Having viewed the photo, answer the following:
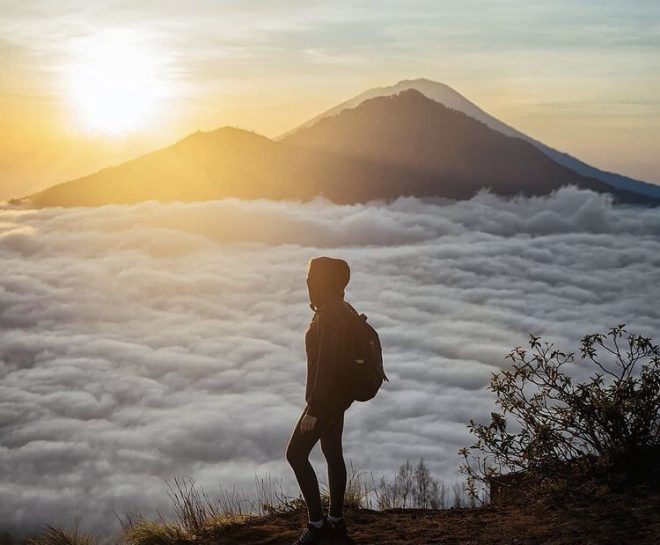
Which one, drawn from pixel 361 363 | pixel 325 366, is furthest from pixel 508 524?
pixel 325 366

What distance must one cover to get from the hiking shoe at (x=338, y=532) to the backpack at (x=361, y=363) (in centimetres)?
97

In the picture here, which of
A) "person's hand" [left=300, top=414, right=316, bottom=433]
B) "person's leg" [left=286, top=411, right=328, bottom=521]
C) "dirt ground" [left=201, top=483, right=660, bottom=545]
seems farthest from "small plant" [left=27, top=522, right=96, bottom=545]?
"person's hand" [left=300, top=414, right=316, bottom=433]

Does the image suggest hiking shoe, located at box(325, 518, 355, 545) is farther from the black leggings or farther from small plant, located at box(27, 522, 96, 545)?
small plant, located at box(27, 522, 96, 545)

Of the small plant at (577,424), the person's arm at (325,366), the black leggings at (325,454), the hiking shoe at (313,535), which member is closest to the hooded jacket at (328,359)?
the person's arm at (325,366)

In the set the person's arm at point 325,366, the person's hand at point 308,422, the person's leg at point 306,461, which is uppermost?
the person's arm at point 325,366

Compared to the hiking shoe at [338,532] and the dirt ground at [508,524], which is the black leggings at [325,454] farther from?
the dirt ground at [508,524]

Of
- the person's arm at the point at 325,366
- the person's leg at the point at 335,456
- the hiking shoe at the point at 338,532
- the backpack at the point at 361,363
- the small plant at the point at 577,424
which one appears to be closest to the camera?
the person's arm at the point at 325,366

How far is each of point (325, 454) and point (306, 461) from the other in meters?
0.17

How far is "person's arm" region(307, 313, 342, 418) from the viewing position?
4.91 m

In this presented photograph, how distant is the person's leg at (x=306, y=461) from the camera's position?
5.05m

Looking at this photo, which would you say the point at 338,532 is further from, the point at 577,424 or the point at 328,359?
the point at 577,424

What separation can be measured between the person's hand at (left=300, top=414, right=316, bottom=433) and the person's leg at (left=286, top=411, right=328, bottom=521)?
0.13ft

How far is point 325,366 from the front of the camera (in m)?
4.92

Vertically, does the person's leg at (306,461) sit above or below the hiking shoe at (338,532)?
above
